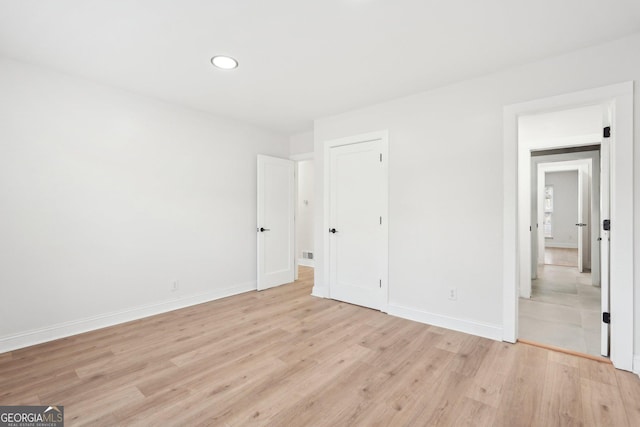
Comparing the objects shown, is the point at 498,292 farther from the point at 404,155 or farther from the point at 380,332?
the point at 404,155

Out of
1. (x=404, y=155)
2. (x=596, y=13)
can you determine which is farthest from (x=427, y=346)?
(x=596, y=13)

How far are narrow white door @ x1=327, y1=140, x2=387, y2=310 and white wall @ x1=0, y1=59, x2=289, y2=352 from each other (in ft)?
4.96

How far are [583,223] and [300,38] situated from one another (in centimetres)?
716

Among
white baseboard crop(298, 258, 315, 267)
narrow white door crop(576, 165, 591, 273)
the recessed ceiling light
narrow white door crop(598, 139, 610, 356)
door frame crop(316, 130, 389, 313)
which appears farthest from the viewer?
white baseboard crop(298, 258, 315, 267)

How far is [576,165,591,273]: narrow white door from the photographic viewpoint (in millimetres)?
6137

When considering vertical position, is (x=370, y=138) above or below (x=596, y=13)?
below

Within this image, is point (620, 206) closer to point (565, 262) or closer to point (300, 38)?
point (300, 38)

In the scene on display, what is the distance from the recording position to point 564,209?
30.4ft

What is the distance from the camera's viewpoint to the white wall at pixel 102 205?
262 cm

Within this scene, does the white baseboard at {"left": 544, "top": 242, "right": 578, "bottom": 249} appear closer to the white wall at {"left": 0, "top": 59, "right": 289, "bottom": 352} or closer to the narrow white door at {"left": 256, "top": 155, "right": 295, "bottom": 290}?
the narrow white door at {"left": 256, "top": 155, "right": 295, "bottom": 290}

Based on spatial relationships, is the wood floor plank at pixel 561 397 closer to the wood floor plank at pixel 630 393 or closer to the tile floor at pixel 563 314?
the wood floor plank at pixel 630 393

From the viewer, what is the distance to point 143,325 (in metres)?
3.16

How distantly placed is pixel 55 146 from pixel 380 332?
3.64 metres

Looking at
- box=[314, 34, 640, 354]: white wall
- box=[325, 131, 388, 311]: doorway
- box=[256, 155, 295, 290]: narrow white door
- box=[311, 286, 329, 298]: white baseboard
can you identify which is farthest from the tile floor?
box=[256, 155, 295, 290]: narrow white door
